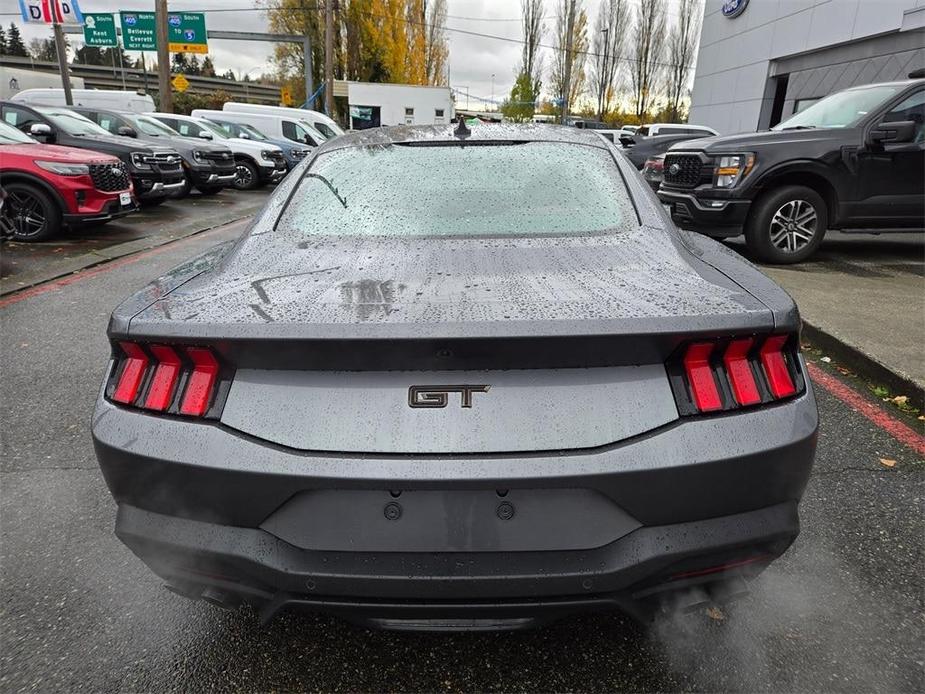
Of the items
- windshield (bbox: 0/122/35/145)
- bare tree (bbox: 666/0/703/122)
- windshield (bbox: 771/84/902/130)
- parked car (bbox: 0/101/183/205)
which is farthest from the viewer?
bare tree (bbox: 666/0/703/122)

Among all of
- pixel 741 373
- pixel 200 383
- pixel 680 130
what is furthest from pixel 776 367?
pixel 680 130

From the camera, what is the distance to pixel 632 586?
1391 millimetres

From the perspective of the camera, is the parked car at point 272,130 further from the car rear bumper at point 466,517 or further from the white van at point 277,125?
the car rear bumper at point 466,517

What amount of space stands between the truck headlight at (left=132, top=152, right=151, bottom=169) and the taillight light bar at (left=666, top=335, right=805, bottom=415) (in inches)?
430

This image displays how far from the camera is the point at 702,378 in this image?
1.42 m

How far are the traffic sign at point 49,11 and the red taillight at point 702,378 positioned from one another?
15.5 m

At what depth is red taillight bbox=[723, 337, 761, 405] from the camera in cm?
143

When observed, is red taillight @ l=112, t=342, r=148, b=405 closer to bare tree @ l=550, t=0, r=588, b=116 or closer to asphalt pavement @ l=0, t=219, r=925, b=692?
asphalt pavement @ l=0, t=219, r=925, b=692

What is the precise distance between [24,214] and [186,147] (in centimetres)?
538

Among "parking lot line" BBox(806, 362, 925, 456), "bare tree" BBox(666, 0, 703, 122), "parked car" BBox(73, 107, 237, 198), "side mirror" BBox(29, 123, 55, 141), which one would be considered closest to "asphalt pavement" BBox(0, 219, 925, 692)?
"parking lot line" BBox(806, 362, 925, 456)

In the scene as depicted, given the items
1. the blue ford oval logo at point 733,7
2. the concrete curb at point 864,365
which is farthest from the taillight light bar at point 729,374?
the blue ford oval logo at point 733,7

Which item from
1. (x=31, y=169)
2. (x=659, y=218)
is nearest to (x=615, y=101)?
(x=31, y=169)

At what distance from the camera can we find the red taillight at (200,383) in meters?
1.42

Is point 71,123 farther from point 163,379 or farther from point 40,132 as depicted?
point 163,379
